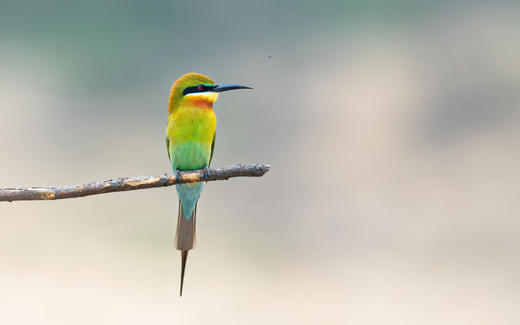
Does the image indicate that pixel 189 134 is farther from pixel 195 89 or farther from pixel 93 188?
pixel 93 188

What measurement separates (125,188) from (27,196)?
21cm

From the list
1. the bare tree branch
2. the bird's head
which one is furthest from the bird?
the bare tree branch

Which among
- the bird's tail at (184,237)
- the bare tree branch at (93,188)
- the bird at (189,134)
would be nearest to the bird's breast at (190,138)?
the bird at (189,134)

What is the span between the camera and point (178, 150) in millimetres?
1622

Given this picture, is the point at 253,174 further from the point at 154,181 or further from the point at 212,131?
the point at 212,131

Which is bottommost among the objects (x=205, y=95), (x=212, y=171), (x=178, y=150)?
(x=212, y=171)

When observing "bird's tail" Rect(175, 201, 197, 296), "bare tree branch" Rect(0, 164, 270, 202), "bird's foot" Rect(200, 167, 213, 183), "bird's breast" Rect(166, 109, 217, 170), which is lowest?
"bird's tail" Rect(175, 201, 197, 296)

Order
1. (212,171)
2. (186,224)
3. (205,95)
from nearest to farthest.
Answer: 1. (212,171)
2. (205,95)
3. (186,224)

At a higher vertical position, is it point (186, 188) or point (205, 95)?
point (205, 95)

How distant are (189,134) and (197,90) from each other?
0.16 m

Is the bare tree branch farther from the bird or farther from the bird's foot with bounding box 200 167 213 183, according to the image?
the bird

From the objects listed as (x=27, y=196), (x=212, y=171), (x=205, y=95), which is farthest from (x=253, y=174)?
(x=27, y=196)

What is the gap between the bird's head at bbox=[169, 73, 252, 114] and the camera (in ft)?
4.86

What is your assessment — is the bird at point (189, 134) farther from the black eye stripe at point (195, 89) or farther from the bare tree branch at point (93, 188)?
the bare tree branch at point (93, 188)
